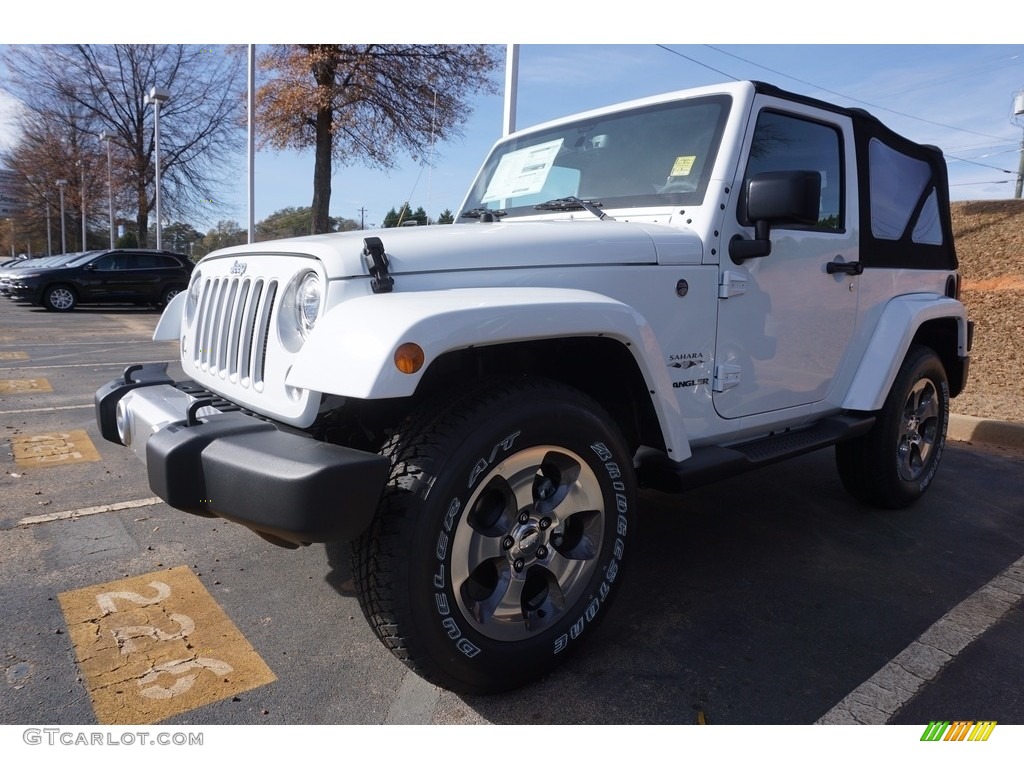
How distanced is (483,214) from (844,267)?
1774 millimetres

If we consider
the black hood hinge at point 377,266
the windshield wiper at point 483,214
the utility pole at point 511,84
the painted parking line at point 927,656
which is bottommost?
the painted parking line at point 927,656

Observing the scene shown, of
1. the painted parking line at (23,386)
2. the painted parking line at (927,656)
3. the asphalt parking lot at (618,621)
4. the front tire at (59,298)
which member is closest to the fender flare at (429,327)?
the asphalt parking lot at (618,621)

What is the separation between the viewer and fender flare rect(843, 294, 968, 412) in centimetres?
371

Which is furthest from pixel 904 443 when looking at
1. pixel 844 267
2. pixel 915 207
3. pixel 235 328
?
Answer: pixel 235 328

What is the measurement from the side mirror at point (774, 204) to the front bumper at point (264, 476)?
1.79m

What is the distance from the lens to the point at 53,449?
16.3 feet

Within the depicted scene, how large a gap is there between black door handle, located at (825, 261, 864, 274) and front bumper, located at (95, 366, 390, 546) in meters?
2.54

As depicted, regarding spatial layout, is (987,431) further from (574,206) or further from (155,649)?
(155,649)

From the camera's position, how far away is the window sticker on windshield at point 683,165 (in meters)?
3.05

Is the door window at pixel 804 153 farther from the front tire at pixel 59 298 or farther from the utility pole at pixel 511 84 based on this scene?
the front tire at pixel 59 298

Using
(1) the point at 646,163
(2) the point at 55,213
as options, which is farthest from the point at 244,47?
(2) the point at 55,213

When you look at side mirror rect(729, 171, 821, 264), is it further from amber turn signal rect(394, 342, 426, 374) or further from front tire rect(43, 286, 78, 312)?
front tire rect(43, 286, 78, 312)

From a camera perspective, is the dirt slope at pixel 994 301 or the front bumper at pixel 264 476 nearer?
the front bumper at pixel 264 476

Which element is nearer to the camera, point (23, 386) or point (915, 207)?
point (915, 207)
